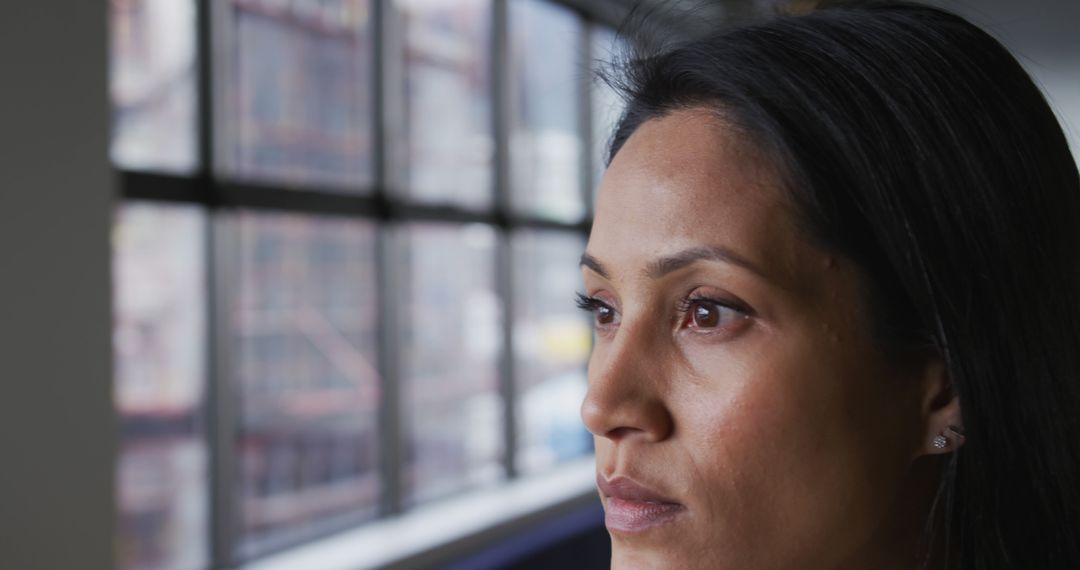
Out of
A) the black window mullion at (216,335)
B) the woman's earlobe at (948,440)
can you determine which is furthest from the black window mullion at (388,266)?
the woman's earlobe at (948,440)

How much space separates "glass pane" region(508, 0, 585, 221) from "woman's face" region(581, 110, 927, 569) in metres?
3.62

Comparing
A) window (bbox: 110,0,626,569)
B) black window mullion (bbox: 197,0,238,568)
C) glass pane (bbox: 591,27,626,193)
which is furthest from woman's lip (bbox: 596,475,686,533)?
black window mullion (bbox: 197,0,238,568)

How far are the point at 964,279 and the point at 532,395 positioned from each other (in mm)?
3988

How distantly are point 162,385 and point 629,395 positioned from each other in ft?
7.70

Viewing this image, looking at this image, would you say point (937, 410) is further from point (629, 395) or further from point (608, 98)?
point (608, 98)

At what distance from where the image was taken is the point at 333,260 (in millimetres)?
3443

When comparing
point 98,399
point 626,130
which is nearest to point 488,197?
point 98,399

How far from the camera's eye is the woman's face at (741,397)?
744 mm

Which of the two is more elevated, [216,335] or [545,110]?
[545,110]

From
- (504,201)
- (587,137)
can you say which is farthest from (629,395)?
(587,137)

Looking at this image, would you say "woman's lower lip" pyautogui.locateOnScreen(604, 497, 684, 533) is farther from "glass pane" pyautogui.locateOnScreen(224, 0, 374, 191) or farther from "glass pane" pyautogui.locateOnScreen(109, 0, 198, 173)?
"glass pane" pyautogui.locateOnScreen(224, 0, 374, 191)

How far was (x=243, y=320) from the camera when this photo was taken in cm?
307

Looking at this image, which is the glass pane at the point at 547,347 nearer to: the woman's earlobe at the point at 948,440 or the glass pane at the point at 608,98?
the glass pane at the point at 608,98

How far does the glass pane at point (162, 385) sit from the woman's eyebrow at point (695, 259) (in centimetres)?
217
